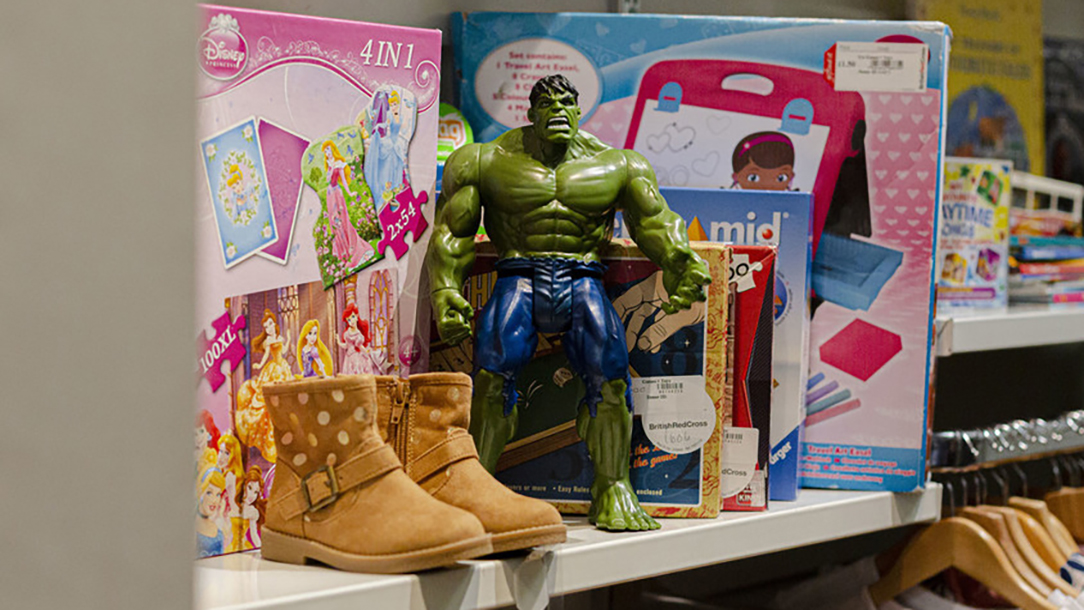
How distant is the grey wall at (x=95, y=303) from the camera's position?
36cm

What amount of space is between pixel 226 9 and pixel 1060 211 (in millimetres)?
1495

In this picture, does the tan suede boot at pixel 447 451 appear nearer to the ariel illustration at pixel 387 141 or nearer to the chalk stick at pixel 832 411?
the ariel illustration at pixel 387 141

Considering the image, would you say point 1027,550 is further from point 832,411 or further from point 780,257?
point 780,257

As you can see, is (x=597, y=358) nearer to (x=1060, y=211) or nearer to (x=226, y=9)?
(x=226, y=9)

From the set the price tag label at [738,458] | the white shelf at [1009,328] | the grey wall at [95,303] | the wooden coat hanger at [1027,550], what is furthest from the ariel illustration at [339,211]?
the wooden coat hanger at [1027,550]

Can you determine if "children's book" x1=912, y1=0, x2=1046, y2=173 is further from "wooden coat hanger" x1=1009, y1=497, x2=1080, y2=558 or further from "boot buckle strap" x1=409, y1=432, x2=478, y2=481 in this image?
"boot buckle strap" x1=409, y1=432, x2=478, y2=481

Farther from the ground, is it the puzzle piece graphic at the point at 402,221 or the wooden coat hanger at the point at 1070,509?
the puzzle piece graphic at the point at 402,221

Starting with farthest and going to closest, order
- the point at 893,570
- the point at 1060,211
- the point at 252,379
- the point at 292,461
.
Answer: the point at 1060,211 → the point at 893,570 → the point at 252,379 → the point at 292,461

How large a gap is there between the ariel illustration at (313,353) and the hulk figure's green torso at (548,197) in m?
0.17

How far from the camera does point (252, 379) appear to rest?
0.88m

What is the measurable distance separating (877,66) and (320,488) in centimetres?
74

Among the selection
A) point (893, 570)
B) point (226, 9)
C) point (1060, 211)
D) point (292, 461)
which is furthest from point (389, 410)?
point (1060, 211)

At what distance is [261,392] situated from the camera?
0.87 m

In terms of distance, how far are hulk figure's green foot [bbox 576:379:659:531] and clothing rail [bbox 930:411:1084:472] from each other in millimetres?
553
